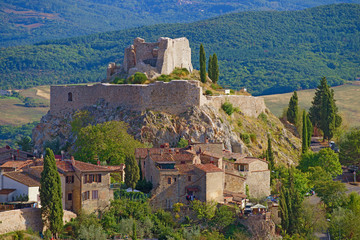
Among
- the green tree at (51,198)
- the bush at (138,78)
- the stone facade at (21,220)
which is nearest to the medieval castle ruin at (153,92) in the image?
the bush at (138,78)

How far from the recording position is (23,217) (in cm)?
5603

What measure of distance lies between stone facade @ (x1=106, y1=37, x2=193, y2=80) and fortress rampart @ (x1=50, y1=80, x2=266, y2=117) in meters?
5.79

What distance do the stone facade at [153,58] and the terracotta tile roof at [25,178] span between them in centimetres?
3435

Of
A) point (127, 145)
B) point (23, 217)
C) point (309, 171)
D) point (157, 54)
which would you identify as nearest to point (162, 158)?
point (127, 145)

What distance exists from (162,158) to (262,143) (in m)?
31.0

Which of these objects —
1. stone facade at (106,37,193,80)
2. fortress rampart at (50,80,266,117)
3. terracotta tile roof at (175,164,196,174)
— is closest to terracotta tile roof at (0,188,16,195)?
terracotta tile roof at (175,164,196,174)

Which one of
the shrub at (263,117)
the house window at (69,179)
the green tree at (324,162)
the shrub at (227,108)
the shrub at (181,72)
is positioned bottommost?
the green tree at (324,162)

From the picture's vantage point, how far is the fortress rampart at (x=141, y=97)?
86.4 metres

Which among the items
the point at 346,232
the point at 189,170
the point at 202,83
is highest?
the point at 202,83

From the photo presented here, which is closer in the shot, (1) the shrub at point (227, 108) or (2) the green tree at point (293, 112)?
(1) the shrub at point (227, 108)

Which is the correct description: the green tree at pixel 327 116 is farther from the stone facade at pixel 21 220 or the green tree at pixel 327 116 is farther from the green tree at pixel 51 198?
the stone facade at pixel 21 220

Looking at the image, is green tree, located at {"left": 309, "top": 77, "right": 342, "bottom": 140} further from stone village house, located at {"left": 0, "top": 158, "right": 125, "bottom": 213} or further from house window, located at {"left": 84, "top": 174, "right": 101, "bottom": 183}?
house window, located at {"left": 84, "top": 174, "right": 101, "bottom": 183}

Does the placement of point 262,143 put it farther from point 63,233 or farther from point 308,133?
point 63,233

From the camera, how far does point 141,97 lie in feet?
285
